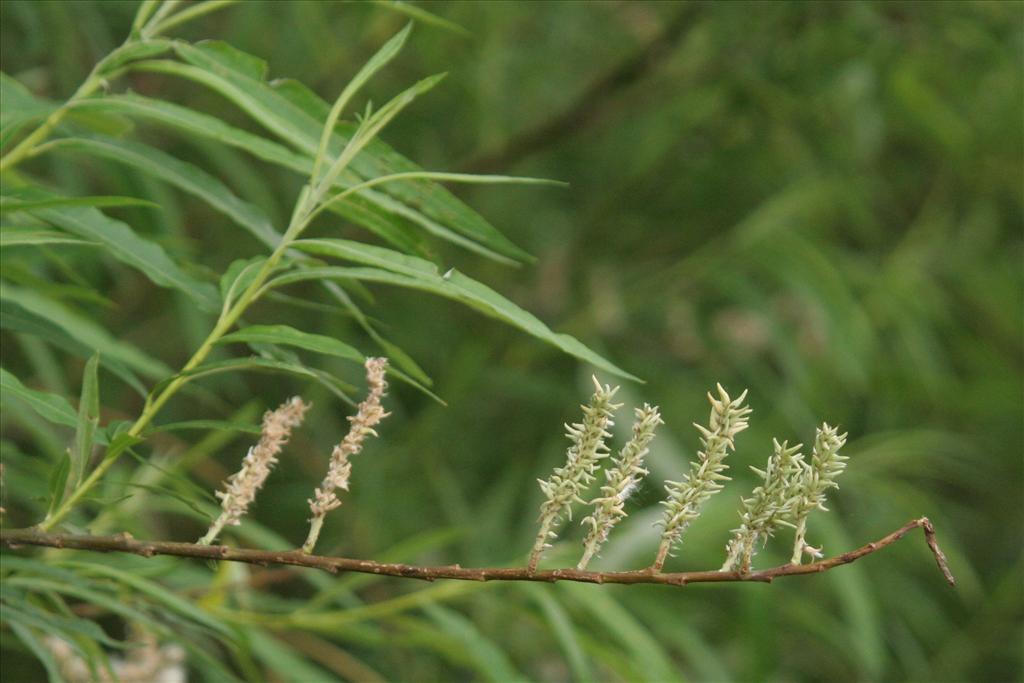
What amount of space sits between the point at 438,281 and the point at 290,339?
2.6 inches

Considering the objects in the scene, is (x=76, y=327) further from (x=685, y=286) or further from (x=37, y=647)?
(x=685, y=286)

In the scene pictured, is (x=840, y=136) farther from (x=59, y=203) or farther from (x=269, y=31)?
(x=59, y=203)

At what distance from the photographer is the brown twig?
365 millimetres

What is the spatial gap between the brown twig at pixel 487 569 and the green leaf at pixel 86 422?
0.04 m

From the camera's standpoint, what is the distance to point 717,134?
1.69 m

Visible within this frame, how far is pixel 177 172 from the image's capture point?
574 mm

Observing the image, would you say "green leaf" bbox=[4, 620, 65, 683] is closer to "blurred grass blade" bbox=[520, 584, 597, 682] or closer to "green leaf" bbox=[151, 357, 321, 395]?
"green leaf" bbox=[151, 357, 321, 395]

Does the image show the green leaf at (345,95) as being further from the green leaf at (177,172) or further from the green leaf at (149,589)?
the green leaf at (149,589)

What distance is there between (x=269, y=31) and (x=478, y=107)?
0.27 meters

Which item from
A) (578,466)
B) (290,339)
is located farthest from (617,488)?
(290,339)

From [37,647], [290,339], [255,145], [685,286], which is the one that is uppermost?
[685,286]

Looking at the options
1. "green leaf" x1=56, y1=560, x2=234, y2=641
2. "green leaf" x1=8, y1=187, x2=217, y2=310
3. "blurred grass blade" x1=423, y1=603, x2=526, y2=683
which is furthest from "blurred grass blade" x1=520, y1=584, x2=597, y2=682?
"green leaf" x1=8, y1=187, x2=217, y2=310

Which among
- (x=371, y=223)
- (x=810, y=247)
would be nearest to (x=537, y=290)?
(x=810, y=247)

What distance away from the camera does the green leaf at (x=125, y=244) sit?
526 millimetres
